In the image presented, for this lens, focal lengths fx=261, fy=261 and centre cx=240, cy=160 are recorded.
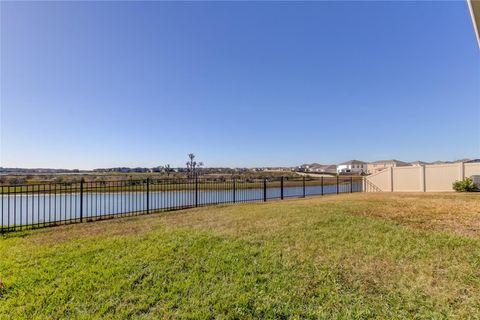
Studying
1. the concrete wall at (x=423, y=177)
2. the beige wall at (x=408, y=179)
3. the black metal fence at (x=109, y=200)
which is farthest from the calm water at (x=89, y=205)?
the beige wall at (x=408, y=179)

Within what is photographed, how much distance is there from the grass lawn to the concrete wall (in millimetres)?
11338

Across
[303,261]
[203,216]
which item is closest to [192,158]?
[203,216]

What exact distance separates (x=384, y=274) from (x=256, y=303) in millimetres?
1681

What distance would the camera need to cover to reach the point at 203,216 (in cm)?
730

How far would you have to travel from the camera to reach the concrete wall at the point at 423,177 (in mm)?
14287

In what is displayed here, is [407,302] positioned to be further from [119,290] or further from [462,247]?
[119,290]

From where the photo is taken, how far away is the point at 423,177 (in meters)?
16.0

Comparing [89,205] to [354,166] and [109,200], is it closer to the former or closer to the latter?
[109,200]

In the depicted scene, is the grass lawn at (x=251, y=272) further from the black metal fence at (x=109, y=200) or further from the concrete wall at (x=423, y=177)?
the concrete wall at (x=423, y=177)

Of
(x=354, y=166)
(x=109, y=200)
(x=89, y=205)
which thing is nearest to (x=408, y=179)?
(x=109, y=200)

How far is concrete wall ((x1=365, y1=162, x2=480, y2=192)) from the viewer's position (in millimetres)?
14287

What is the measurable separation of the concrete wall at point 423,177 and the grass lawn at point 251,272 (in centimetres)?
1134

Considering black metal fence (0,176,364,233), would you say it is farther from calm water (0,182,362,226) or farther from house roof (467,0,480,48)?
house roof (467,0,480,48)

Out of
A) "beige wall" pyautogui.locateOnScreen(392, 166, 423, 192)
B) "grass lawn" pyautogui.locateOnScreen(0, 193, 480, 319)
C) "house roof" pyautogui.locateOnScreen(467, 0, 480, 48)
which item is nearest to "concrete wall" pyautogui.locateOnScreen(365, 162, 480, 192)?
"beige wall" pyautogui.locateOnScreen(392, 166, 423, 192)
